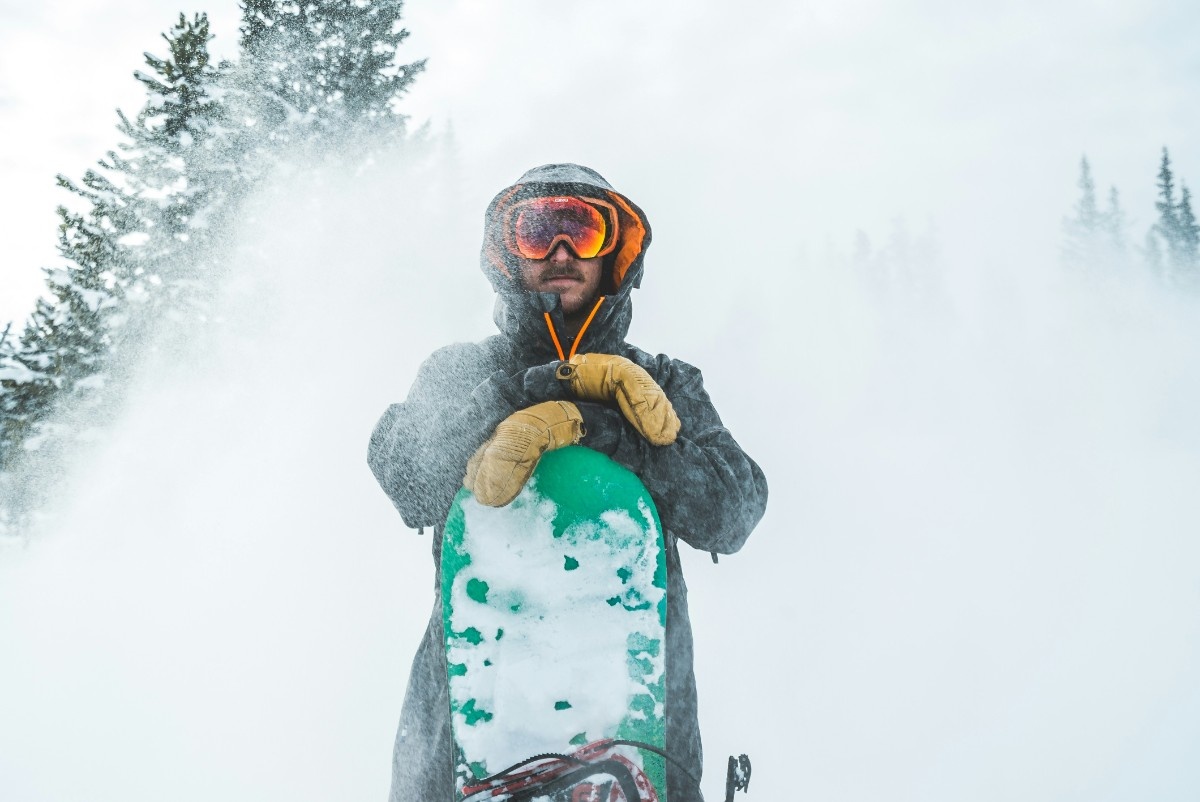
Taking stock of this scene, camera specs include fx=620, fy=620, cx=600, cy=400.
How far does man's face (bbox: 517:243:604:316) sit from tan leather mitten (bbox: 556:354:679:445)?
0.42 m

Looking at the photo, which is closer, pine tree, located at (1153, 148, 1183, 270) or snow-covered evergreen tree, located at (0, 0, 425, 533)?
snow-covered evergreen tree, located at (0, 0, 425, 533)

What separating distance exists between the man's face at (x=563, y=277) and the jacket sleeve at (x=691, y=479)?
1.58ft

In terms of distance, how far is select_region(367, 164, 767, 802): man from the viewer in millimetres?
1410

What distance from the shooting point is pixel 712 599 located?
5.94m

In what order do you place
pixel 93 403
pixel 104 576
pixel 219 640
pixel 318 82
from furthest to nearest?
pixel 318 82 → pixel 93 403 → pixel 104 576 → pixel 219 640

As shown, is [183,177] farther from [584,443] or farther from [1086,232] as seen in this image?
[1086,232]

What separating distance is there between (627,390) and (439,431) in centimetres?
45

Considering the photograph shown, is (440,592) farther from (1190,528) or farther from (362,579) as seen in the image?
(1190,528)

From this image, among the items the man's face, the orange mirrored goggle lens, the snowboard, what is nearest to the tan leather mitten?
the snowboard

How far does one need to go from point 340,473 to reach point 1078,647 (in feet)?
25.9

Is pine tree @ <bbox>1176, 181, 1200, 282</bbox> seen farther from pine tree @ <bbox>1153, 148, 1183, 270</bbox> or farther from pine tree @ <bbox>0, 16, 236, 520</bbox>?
pine tree @ <bbox>0, 16, 236, 520</bbox>

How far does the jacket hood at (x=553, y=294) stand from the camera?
5.69 feet

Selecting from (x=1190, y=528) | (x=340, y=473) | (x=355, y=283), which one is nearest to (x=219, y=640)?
(x=340, y=473)

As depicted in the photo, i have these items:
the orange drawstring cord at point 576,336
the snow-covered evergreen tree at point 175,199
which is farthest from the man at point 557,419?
the snow-covered evergreen tree at point 175,199
